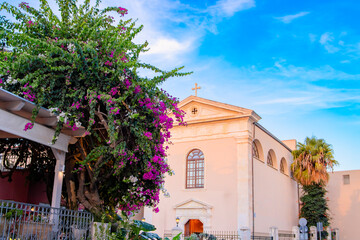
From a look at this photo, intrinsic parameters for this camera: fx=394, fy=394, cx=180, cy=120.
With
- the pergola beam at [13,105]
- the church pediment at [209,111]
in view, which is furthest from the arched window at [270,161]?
the pergola beam at [13,105]

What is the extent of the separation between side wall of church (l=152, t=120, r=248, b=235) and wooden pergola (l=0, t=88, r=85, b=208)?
48.7 feet

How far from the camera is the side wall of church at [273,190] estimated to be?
928 inches

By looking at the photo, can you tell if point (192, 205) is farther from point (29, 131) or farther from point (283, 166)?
point (29, 131)

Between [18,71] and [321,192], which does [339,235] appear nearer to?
[321,192]

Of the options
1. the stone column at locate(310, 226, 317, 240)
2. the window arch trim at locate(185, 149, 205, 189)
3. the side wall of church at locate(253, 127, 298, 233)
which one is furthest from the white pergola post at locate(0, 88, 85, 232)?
the stone column at locate(310, 226, 317, 240)

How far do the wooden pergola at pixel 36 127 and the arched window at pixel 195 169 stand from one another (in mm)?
15550

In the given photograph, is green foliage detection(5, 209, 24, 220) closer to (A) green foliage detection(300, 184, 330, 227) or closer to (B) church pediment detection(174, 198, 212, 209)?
(B) church pediment detection(174, 198, 212, 209)

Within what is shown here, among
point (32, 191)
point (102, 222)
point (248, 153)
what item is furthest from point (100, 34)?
point (248, 153)

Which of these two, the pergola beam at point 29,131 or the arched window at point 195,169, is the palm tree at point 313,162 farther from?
the pergola beam at point 29,131

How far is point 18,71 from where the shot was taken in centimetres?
814

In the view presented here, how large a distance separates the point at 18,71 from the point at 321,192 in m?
25.8

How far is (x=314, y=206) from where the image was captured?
28.7 metres

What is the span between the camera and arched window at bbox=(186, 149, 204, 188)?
23.9 meters

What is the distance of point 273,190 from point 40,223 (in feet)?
69.2
